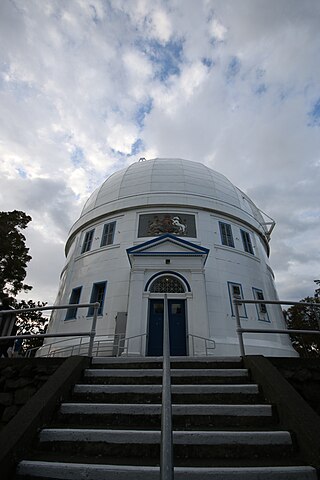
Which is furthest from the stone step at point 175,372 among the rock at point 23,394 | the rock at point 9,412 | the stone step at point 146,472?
the stone step at point 146,472

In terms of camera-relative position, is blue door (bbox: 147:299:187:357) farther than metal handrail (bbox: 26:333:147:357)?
Yes

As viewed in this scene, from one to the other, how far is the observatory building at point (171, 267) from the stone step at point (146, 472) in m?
7.06

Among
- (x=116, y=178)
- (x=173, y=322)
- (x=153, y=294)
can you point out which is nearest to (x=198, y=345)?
(x=173, y=322)

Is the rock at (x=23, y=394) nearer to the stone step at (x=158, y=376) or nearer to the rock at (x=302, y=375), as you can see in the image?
the stone step at (x=158, y=376)

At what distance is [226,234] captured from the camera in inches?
553

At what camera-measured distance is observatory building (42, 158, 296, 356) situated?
10.2 metres

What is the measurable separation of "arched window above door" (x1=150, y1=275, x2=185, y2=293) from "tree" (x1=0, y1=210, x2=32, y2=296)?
10.1 m

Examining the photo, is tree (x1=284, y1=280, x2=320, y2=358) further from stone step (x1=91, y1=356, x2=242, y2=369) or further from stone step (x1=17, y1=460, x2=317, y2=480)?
stone step (x1=17, y1=460, x2=317, y2=480)

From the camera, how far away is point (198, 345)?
9.47 m

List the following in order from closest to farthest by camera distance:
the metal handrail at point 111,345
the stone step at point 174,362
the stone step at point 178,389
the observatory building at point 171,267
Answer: the stone step at point 178,389 → the stone step at point 174,362 → the metal handrail at point 111,345 → the observatory building at point 171,267

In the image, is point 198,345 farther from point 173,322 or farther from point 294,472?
point 294,472

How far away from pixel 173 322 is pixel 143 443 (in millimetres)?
7589

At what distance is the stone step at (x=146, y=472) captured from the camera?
2.32 m

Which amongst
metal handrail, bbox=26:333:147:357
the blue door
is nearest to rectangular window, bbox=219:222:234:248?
the blue door
